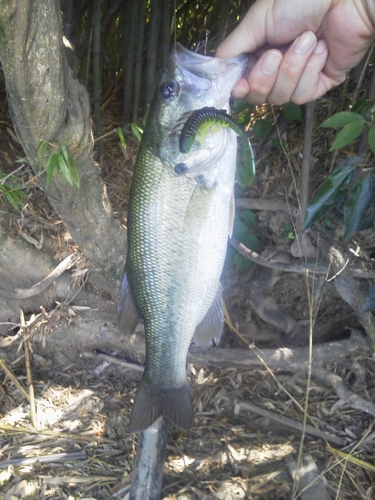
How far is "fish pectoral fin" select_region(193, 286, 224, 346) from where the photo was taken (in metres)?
1.68

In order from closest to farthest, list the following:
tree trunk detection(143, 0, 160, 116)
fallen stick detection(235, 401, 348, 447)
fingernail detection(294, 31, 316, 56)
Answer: fingernail detection(294, 31, 316, 56)
fallen stick detection(235, 401, 348, 447)
tree trunk detection(143, 0, 160, 116)

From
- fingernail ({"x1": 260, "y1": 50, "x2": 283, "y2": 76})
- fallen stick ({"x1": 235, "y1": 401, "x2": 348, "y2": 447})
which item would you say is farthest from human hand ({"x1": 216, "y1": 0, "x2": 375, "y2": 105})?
fallen stick ({"x1": 235, "y1": 401, "x2": 348, "y2": 447})

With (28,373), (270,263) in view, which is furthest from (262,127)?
(28,373)

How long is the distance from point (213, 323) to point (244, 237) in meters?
1.13

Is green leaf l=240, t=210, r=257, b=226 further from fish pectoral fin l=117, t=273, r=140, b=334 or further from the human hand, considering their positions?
fish pectoral fin l=117, t=273, r=140, b=334

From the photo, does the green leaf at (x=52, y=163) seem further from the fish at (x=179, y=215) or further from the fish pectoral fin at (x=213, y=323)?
the fish pectoral fin at (x=213, y=323)

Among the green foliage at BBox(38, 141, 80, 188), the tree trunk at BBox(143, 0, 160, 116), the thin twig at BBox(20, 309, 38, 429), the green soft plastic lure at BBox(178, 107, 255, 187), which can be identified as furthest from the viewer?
the tree trunk at BBox(143, 0, 160, 116)

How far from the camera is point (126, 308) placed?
1.69 m

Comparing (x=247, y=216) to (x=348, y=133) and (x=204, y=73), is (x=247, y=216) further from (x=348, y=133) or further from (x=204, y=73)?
(x=204, y=73)

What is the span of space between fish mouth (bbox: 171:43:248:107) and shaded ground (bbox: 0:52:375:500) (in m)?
0.93

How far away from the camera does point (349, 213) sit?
1.72m

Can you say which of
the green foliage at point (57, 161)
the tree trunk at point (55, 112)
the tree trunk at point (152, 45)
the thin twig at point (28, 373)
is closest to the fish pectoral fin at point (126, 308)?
the green foliage at point (57, 161)

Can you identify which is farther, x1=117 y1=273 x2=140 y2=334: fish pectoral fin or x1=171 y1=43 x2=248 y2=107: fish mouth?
x1=117 y1=273 x2=140 y2=334: fish pectoral fin

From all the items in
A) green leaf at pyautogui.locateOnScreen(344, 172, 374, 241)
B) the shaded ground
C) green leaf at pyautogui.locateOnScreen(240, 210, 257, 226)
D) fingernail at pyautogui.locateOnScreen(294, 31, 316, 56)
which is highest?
fingernail at pyautogui.locateOnScreen(294, 31, 316, 56)
